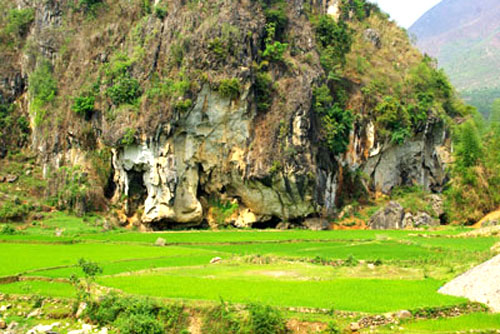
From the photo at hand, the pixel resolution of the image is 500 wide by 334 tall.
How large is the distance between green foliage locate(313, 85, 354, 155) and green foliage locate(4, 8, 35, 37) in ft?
86.6

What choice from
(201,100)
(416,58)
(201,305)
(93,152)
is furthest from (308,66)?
(201,305)

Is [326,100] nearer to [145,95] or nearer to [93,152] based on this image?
[145,95]

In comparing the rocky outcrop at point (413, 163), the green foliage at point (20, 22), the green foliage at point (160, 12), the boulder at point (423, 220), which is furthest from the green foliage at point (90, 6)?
the boulder at point (423, 220)

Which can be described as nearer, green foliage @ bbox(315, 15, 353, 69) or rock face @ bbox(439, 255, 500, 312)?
rock face @ bbox(439, 255, 500, 312)

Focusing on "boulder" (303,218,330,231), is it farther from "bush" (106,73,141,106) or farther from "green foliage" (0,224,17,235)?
"green foliage" (0,224,17,235)

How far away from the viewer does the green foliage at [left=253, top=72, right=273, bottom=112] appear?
3769 centimetres

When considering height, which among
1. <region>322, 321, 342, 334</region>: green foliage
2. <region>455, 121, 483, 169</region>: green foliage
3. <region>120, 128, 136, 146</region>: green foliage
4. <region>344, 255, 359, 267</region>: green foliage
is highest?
<region>120, 128, 136, 146</region>: green foliage

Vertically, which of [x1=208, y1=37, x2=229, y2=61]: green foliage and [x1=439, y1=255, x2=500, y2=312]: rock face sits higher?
[x1=208, y1=37, x2=229, y2=61]: green foliage

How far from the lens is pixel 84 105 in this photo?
39.2 metres

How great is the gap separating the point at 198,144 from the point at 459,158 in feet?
64.0

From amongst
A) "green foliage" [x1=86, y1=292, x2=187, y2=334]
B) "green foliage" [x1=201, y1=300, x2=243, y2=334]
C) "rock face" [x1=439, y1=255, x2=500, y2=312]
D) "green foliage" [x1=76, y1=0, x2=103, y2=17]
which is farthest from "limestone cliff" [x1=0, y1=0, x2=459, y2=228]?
"green foliage" [x1=201, y1=300, x2=243, y2=334]

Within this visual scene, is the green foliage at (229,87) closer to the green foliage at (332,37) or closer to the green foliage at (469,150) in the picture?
the green foliage at (332,37)

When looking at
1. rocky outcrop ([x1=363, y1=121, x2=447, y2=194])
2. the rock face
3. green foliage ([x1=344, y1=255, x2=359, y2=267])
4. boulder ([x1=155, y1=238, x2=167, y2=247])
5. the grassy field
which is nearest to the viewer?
the rock face

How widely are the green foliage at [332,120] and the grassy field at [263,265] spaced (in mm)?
10784
